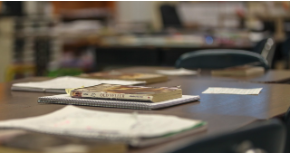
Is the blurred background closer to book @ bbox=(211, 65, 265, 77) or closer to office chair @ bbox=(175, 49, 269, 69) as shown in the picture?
office chair @ bbox=(175, 49, 269, 69)

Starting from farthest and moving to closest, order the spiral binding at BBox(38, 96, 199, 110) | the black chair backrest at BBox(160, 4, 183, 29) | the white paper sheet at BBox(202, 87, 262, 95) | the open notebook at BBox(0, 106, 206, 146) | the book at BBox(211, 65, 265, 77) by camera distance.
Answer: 1. the black chair backrest at BBox(160, 4, 183, 29)
2. the book at BBox(211, 65, 265, 77)
3. the white paper sheet at BBox(202, 87, 262, 95)
4. the spiral binding at BBox(38, 96, 199, 110)
5. the open notebook at BBox(0, 106, 206, 146)

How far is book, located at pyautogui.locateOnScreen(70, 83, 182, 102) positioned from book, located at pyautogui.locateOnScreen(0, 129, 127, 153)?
1.22ft

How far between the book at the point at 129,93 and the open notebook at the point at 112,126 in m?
0.21

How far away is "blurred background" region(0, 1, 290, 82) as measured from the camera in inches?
184

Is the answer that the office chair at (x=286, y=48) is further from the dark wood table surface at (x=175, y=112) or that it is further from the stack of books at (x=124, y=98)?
the stack of books at (x=124, y=98)

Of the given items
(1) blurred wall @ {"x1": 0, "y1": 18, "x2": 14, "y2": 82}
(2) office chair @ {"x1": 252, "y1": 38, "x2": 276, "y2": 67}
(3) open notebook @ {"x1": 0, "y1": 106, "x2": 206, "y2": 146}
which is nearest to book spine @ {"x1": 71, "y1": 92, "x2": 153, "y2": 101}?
(3) open notebook @ {"x1": 0, "y1": 106, "x2": 206, "y2": 146}

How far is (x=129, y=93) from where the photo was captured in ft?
3.71

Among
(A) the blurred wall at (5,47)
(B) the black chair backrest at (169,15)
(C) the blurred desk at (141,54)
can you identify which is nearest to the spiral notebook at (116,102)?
(C) the blurred desk at (141,54)

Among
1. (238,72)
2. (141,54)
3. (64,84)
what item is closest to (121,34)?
(141,54)

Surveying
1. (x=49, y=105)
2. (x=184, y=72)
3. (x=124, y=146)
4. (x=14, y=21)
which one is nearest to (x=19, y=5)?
(x=14, y=21)

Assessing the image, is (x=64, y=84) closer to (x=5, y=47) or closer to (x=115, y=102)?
(x=115, y=102)

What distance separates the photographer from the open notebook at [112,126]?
70 cm

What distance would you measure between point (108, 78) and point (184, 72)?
0.54 meters

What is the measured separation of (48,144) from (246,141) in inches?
11.9
